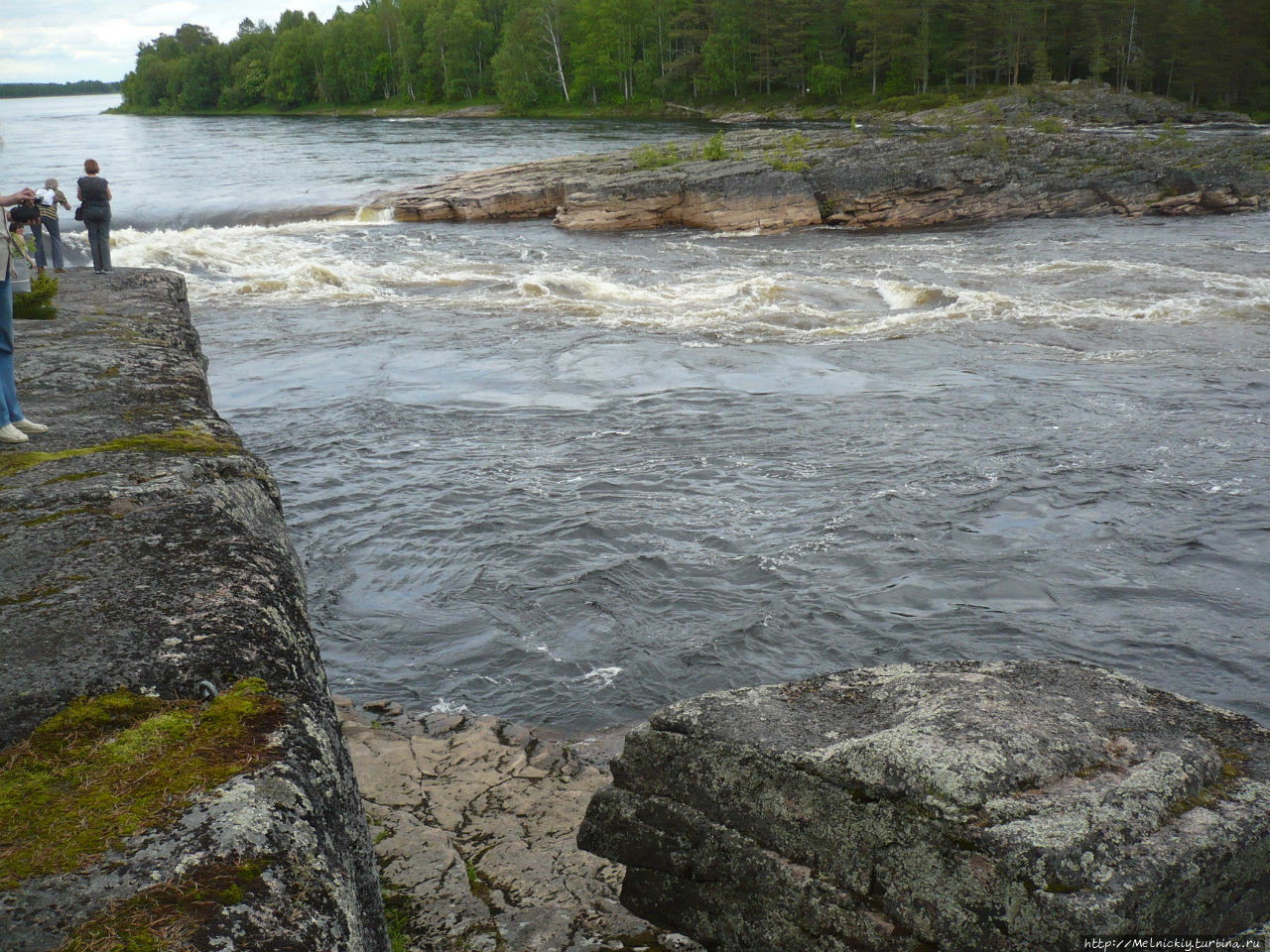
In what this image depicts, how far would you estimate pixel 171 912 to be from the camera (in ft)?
8.23

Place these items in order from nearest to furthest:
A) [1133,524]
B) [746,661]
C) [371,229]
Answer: [746,661] → [1133,524] → [371,229]

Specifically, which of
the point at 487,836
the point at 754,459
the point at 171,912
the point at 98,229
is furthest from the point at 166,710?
the point at 98,229

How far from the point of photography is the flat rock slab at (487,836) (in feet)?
13.3

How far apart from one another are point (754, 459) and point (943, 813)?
7822mm

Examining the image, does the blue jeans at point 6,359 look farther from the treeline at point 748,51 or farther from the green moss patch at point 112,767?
the treeline at point 748,51

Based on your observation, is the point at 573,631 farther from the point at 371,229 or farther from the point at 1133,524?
the point at 371,229

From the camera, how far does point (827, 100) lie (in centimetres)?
7950

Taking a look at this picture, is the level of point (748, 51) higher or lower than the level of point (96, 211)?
higher

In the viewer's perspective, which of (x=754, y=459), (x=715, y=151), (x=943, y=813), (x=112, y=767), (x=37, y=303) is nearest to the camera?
(x=112, y=767)

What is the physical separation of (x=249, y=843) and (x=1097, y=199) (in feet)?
101

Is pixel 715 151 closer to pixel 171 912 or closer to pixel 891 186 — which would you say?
pixel 891 186

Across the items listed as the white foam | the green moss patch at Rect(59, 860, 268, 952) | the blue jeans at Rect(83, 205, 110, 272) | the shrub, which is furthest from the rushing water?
the shrub

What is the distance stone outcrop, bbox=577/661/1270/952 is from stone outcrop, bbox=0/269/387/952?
48.7 inches

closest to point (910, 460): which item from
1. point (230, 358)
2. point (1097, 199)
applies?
point (230, 358)
